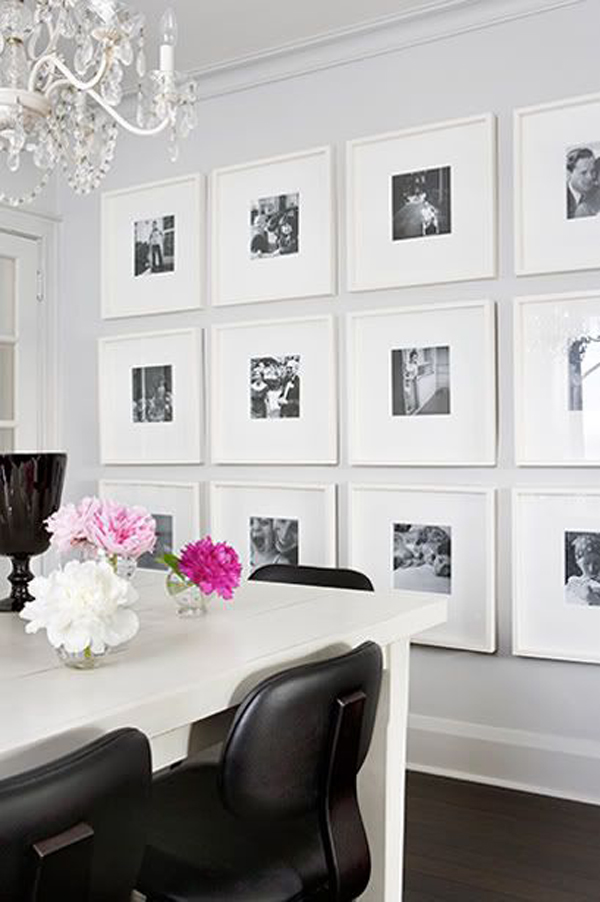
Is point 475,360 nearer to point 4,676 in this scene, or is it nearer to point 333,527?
point 333,527

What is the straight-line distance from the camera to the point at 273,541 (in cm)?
360

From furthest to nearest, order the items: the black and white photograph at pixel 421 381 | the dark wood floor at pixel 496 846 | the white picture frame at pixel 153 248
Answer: the white picture frame at pixel 153 248 → the black and white photograph at pixel 421 381 → the dark wood floor at pixel 496 846

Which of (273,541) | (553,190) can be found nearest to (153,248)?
(273,541)

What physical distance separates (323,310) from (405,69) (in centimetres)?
91

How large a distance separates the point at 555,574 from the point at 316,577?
863 mm

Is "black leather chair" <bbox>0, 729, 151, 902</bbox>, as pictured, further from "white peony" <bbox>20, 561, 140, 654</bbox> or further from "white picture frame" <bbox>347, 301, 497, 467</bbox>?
"white picture frame" <bbox>347, 301, 497, 467</bbox>

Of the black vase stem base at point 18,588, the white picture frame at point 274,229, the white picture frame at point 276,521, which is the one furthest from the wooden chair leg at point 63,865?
the white picture frame at point 274,229

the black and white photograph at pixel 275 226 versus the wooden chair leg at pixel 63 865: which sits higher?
the black and white photograph at pixel 275 226

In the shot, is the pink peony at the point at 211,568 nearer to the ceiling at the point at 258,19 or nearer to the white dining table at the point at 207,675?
the white dining table at the point at 207,675

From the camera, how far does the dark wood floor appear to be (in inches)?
95.0

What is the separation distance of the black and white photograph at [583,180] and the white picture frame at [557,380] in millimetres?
272

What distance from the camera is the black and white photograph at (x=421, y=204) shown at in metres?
3.21

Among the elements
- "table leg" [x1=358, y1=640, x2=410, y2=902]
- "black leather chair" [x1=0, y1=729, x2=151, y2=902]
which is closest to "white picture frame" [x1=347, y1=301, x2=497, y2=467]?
"table leg" [x1=358, y1=640, x2=410, y2=902]

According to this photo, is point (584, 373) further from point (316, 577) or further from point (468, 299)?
point (316, 577)
